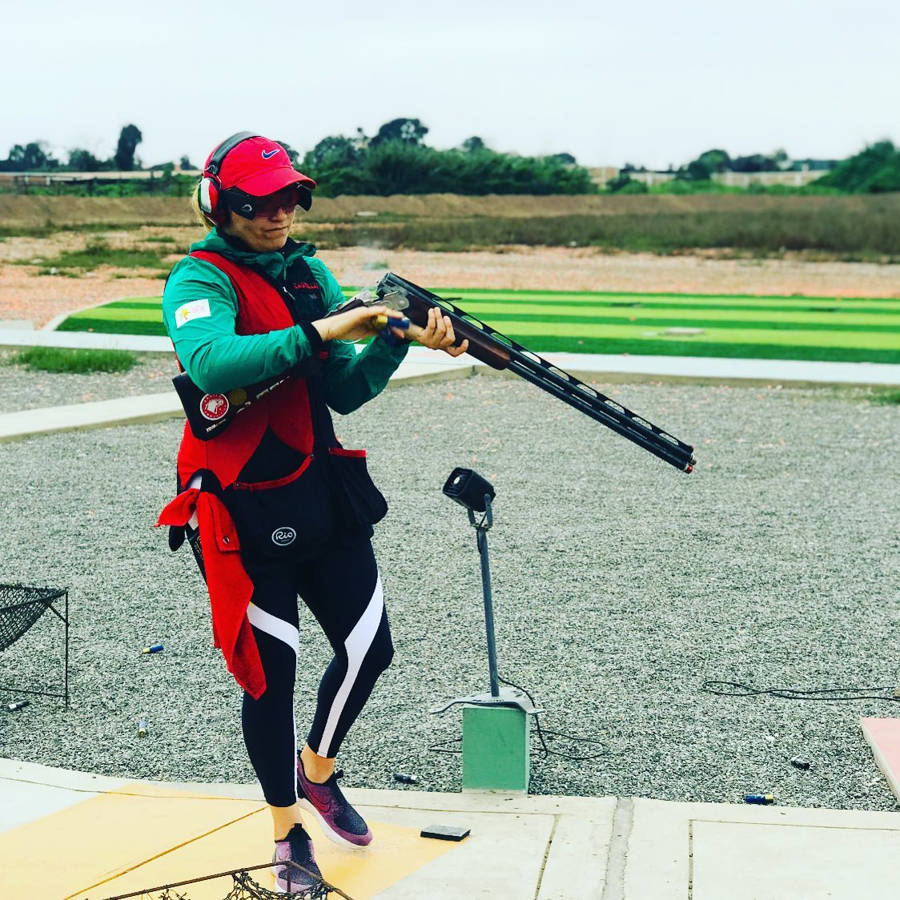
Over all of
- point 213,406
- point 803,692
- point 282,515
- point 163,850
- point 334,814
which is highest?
point 213,406

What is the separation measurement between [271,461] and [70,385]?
12.1 metres

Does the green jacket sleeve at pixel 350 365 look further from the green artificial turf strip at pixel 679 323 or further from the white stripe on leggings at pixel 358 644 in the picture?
the green artificial turf strip at pixel 679 323

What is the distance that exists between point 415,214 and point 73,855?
28.8m

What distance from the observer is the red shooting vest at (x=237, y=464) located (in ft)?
11.1

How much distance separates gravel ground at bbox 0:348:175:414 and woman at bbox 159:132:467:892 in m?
9.59

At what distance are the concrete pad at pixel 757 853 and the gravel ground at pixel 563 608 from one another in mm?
364

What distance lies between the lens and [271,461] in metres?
3.46

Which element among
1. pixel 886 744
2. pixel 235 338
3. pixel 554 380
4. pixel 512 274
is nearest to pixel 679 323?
pixel 512 274

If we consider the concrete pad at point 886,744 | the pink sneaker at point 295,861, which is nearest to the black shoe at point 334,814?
the pink sneaker at point 295,861

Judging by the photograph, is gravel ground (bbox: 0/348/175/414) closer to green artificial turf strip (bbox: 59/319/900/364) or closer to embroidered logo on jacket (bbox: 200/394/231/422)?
green artificial turf strip (bbox: 59/319/900/364)

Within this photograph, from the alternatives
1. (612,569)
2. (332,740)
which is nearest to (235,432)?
(332,740)

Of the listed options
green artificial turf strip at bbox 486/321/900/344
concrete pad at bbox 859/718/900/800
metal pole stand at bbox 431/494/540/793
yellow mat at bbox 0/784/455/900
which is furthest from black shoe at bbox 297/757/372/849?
green artificial turf strip at bbox 486/321/900/344

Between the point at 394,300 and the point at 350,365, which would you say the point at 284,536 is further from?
the point at 394,300

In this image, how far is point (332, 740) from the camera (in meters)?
3.79
